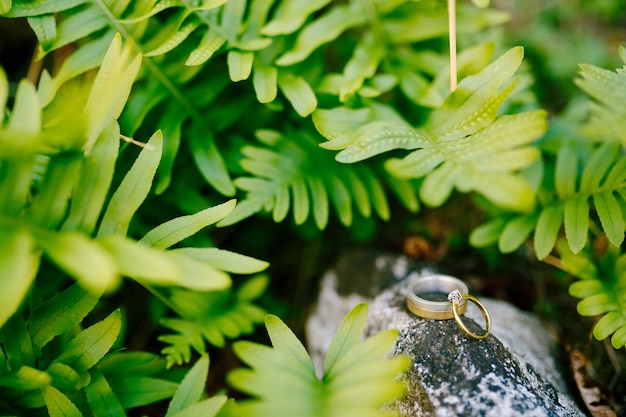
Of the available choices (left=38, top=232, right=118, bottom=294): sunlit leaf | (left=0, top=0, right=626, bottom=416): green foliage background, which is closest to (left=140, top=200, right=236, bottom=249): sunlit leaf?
(left=0, top=0, right=626, bottom=416): green foliage background

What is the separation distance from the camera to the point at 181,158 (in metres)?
2.48

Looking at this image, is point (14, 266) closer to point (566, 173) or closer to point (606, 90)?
point (606, 90)

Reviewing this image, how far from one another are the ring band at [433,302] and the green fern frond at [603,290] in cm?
44

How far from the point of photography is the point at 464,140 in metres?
1.65

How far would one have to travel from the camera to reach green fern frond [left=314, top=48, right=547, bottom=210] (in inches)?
51.6

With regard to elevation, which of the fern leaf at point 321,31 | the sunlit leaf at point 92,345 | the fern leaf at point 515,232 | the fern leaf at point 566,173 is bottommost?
the fern leaf at point 515,232

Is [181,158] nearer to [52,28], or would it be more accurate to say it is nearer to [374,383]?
[52,28]

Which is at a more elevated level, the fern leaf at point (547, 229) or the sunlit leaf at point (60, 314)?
the sunlit leaf at point (60, 314)

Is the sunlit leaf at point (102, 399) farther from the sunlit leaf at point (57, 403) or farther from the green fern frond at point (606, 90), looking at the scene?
the green fern frond at point (606, 90)

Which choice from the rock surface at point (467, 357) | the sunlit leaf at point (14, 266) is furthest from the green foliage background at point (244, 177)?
the rock surface at point (467, 357)

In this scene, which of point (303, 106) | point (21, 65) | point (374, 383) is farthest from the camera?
point (21, 65)

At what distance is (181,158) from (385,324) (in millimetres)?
1287

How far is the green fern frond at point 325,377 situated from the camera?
1.22 m

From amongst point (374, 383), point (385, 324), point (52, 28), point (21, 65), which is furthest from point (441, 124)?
point (21, 65)
